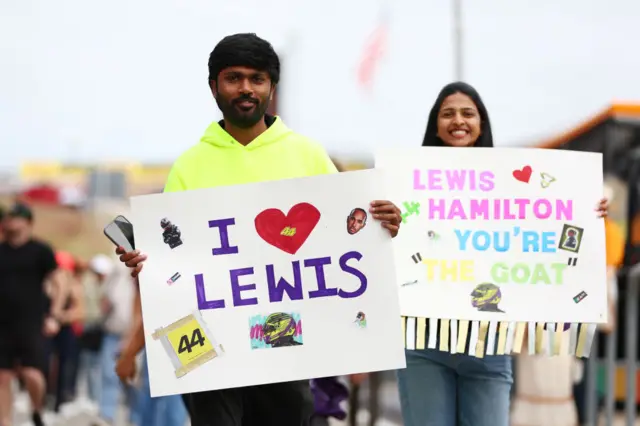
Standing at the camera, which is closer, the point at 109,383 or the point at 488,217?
the point at 488,217

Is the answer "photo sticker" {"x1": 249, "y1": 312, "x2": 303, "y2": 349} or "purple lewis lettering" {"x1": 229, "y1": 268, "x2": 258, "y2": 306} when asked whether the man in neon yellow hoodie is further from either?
"purple lewis lettering" {"x1": 229, "y1": 268, "x2": 258, "y2": 306}

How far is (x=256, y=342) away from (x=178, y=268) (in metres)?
0.40

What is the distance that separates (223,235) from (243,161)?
302 mm

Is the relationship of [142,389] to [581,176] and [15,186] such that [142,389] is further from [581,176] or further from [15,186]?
[15,186]

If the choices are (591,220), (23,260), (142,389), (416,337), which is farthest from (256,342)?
(23,260)

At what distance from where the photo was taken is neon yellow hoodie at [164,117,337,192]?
4.42m

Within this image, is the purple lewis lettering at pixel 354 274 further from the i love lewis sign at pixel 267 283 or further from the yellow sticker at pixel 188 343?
the yellow sticker at pixel 188 343

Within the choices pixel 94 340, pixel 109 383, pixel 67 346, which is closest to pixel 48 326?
pixel 109 383

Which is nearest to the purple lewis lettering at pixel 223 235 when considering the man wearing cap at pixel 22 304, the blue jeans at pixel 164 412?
the blue jeans at pixel 164 412

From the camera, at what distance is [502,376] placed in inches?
→ 189

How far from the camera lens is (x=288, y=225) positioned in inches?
170

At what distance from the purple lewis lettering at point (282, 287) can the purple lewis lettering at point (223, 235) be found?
16 cm

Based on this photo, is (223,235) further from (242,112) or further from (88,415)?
(88,415)

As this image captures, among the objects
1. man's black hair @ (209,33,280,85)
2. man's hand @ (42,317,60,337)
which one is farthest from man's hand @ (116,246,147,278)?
man's hand @ (42,317,60,337)
